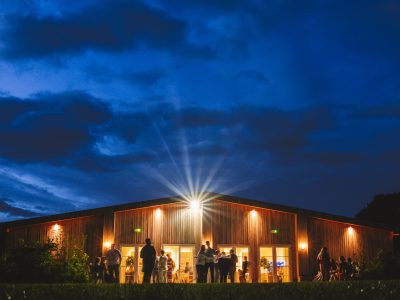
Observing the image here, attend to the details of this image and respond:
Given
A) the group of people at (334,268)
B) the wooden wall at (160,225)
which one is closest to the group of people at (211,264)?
the group of people at (334,268)

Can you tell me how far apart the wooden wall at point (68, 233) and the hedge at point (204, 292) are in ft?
52.1

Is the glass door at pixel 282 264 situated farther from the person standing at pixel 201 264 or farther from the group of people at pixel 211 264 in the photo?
the person standing at pixel 201 264

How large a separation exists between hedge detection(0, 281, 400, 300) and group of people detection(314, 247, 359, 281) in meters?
12.2

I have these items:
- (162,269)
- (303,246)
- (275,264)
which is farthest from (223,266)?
(303,246)

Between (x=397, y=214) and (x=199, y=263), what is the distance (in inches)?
1352

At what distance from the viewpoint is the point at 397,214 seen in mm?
48656

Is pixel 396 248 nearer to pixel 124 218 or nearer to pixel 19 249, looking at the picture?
pixel 124 218

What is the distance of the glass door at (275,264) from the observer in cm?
2592

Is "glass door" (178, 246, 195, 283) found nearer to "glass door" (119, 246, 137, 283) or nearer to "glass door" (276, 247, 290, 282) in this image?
"glass door" (119, 246, 137, 283)

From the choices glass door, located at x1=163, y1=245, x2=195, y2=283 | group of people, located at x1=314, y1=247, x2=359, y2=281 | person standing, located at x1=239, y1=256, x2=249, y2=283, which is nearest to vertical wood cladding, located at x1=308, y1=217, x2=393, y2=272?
group of people, located at x1=314, y1=247, x2=359, y2=281

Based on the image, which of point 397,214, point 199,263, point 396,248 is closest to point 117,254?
point 199,263

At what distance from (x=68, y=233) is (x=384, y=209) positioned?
3396 cm

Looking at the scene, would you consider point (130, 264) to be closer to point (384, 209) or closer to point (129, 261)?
point (129, 261)

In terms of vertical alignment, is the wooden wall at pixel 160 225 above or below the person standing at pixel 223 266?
above
